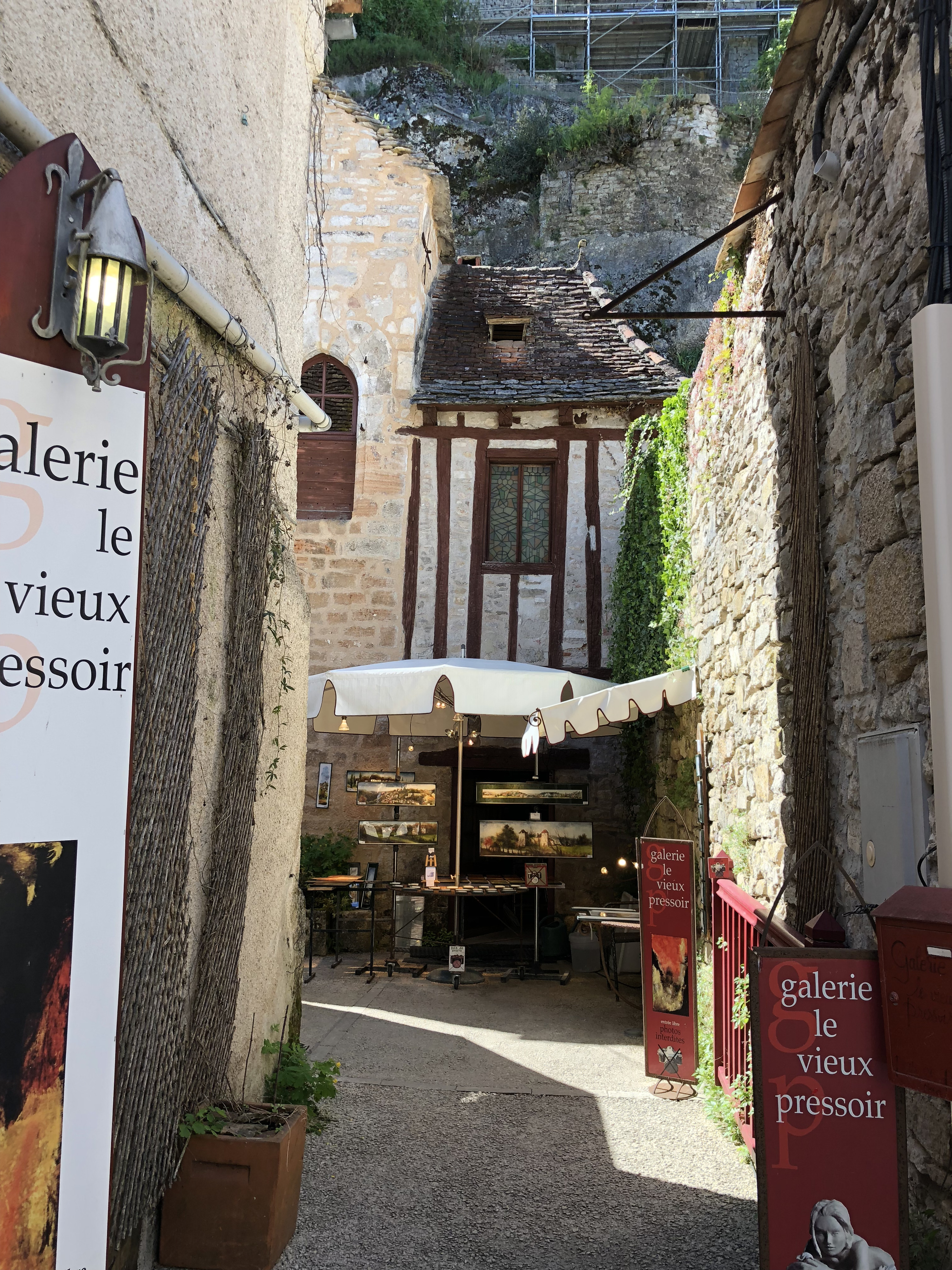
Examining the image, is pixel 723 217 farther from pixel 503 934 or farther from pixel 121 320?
pixel 121 320

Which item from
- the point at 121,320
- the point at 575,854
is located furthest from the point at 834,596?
the point at 575,854

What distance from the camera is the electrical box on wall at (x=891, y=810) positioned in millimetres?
2730

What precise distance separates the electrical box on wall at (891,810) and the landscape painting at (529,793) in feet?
19.4

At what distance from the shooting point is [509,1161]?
4.13 meters

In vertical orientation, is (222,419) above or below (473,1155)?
above

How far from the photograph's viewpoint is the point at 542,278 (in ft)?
43.8

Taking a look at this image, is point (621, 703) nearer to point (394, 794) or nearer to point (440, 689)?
point (440, 689)

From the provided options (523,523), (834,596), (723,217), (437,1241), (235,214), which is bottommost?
(437,1241)

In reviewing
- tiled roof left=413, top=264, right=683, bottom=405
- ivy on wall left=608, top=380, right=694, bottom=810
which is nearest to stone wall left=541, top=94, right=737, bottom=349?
tiled roof left=413, top=264, right=683, bottom=405

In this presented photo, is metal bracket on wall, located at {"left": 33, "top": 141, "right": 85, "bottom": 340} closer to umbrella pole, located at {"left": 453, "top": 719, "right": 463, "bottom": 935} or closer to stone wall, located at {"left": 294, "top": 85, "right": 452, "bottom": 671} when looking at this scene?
umbrella pole, located at {"left": 453, "top": 719, "right": 463, "bottom": 935}

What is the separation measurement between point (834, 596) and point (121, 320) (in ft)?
8.32

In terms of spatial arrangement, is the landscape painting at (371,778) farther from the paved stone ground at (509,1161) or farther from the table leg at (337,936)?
the paved stone ground at (509,1161)

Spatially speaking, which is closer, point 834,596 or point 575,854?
point 834,596

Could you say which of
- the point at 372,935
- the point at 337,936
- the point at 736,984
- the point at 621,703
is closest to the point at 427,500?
the point at 337,936
